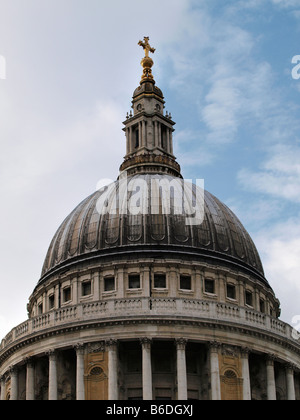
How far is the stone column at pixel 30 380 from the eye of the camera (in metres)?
61.7

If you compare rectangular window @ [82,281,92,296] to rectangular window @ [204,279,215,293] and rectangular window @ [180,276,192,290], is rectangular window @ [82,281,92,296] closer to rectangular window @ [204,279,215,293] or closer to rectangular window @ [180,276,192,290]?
rectangular window @ [180,276,192,290]

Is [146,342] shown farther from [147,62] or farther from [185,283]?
[147,62]

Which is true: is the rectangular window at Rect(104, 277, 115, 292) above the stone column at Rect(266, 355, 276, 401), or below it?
above

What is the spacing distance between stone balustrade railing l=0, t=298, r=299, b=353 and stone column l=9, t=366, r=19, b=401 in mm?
2364

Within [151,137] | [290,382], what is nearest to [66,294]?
[290,382]

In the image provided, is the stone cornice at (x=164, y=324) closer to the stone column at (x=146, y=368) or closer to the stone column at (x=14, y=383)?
the stone column at (x=146, y=368)

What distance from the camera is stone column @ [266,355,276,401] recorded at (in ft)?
202

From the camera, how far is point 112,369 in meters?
58.8

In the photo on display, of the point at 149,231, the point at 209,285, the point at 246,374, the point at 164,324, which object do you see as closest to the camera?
the point at 164,324

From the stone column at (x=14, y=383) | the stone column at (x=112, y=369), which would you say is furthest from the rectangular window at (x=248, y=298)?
the stone column at (x=14, y=383)

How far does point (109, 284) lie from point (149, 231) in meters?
4.81

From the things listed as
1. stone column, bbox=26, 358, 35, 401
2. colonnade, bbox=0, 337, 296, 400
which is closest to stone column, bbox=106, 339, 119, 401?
colonnade, bbox=0, 337, 296, 400

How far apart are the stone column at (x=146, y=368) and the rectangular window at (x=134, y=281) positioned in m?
6.89
